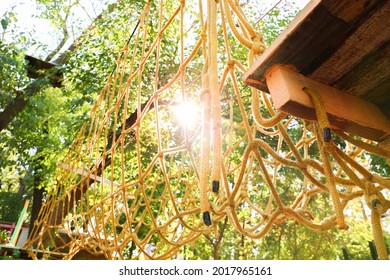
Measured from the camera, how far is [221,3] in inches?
33.1

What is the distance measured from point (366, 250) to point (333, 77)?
8049 mm

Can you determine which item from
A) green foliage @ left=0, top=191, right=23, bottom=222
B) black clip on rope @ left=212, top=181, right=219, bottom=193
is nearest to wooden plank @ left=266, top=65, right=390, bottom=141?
black clip on rope @ left=212, top=181, right=219, bottom=193

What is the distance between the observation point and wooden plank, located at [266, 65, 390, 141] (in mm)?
549

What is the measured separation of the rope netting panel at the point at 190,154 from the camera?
65 cm

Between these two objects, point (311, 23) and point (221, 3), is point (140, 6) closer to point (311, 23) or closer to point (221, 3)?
point (221, 3)

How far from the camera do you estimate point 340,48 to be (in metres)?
0.58

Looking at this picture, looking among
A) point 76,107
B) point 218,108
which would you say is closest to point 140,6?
point 76,107

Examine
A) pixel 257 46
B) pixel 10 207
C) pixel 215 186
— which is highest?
pixel 10 207

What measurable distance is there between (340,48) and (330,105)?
97mm

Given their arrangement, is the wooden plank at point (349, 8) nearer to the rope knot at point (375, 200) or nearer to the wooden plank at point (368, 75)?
the wooden plank at point (368, 75)

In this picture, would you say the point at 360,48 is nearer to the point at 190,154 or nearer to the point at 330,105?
the point at 330,105

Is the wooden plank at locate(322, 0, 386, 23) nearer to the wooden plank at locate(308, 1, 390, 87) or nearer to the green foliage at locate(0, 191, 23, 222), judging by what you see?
the wooden plank at locate(308, 1, 390, 87)

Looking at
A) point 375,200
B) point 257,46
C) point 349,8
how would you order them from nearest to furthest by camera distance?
point 349,8, point 375,200, point 257,46

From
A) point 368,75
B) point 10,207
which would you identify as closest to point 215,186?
point 368,75
